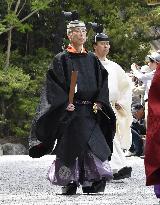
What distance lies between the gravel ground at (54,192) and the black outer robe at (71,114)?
43 centimetres

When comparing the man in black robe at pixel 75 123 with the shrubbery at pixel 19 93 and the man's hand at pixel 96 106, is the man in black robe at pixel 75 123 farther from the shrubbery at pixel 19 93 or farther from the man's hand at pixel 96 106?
the shrubbery at pixel 19 93

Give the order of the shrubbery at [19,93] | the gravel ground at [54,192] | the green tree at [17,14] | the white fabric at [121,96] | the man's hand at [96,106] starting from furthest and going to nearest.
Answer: the green tree at [17,14]
the shrubbery at [19,93]
the white fabric at [121,96]
the man's hand at [96,106]
the gravel ground at [54,192]

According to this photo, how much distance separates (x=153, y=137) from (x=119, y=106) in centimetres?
509

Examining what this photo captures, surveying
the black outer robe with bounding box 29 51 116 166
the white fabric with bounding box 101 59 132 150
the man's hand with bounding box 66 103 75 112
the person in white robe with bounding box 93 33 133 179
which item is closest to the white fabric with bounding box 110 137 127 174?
the person in white robe with bounding box 93 33 133 179

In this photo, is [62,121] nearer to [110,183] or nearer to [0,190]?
[0,190]

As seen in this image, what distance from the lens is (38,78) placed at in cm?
2394

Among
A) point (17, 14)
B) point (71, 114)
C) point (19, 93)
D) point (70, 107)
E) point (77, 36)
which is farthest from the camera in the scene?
point (17, 14)

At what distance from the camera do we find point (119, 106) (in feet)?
34.4

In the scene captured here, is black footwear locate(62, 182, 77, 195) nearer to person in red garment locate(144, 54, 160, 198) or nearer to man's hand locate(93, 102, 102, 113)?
man's hand locate(93, 102, 102, 113)

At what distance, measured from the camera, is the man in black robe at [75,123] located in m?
8.32

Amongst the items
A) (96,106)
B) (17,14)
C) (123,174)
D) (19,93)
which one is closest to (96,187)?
(96,106)

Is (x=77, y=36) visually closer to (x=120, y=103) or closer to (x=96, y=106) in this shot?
(x=96, y=106)

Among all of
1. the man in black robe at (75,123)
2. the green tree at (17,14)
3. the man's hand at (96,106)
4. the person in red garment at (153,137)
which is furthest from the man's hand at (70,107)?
the green tree at (17,14)

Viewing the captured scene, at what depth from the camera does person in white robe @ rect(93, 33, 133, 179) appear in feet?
33.4
